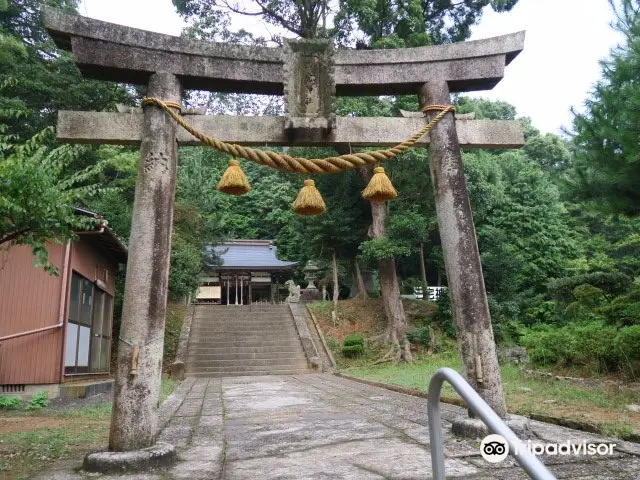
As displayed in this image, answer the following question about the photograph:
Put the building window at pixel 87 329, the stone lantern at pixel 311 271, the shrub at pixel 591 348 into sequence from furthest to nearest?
1. the stone lantern at pixel 311 271
2. the building window at pixel 87 329
3. the shrub at pixel 591 348

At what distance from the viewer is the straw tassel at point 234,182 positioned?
3.93 m

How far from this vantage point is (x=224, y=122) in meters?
4.27

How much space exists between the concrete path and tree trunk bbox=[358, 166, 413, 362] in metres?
7.60

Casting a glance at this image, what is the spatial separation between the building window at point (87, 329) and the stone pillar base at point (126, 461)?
262 inches

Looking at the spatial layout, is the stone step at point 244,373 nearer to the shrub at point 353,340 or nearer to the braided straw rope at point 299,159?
the shrub at point 353,340

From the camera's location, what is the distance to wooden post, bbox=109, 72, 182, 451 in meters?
3.42

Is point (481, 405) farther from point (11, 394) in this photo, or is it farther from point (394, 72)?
point (11, 394)

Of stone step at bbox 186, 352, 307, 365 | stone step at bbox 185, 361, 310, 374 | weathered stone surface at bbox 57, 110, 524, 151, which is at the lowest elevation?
stone step at bbox 185, 361, 310, 374

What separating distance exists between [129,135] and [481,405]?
3609 millimetres

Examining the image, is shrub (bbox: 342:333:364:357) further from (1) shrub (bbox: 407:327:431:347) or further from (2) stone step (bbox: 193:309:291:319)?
(2) stone step (bbox: 193:309:291:319)

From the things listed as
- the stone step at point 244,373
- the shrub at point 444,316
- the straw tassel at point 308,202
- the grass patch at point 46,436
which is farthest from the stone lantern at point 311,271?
the straw tassel at point 308,202

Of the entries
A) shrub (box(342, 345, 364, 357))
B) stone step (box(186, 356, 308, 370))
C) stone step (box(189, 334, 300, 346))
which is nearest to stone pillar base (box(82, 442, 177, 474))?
stone step (box(186, 356, 308, 370))

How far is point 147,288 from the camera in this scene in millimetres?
3615

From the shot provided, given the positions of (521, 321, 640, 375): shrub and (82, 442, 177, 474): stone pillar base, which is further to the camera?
(521, 321, 640, 375): shrub
